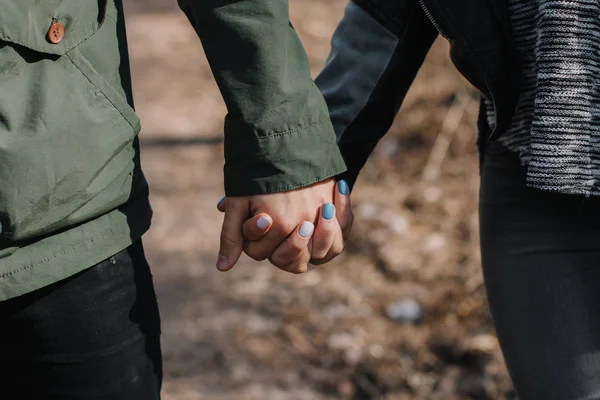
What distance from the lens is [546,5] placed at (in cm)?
153

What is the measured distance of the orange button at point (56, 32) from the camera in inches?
52.4

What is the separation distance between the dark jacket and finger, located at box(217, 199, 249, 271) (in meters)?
0.35

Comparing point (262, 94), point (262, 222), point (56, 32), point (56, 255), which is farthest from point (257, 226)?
point (56, 32)

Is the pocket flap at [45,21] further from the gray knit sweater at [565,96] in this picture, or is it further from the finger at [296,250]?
the gray knit sweater at [565,96]

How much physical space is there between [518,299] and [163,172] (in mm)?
3789

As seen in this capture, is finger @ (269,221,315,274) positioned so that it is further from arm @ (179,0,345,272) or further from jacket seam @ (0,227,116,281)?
jacket seam @ (0,227,116,281)

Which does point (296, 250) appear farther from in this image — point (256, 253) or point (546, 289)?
point (546, 289)

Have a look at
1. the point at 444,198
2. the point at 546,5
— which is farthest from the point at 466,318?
the point at 546,5

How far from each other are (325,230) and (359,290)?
88.2 inches

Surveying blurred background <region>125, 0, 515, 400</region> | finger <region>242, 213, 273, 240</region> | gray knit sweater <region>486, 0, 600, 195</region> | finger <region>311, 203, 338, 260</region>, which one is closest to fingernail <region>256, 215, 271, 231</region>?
finger <region>242, 213, 273, 240</region>

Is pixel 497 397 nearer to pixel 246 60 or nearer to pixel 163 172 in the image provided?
pixel 246 60

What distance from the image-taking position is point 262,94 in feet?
4.71

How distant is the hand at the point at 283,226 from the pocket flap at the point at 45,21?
0.37 m

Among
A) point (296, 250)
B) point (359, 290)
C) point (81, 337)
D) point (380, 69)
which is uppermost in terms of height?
point (380, 69)
